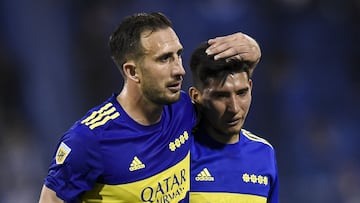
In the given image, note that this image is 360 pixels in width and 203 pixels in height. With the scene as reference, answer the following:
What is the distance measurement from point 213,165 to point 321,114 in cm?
431

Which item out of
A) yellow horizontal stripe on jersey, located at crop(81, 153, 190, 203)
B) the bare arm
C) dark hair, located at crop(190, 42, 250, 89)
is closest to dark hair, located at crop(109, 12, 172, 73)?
dark hair, located at crop(190, 42, 250, 89)

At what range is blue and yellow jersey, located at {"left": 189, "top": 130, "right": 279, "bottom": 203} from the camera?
143 inches

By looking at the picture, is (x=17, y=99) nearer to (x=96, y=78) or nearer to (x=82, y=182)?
(x=96, y=78)

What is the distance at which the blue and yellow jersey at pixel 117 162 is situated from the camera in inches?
128

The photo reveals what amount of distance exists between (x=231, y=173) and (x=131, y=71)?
65cm

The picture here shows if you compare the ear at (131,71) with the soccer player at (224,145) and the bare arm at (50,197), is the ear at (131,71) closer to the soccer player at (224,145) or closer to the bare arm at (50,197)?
the soccer player at (224,145)

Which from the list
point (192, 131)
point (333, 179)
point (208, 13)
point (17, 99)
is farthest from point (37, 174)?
point (192, 131)

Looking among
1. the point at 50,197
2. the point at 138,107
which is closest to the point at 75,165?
the point at 50,197

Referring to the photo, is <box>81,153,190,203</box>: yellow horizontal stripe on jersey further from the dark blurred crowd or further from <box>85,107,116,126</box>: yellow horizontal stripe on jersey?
the dark blurred crowd

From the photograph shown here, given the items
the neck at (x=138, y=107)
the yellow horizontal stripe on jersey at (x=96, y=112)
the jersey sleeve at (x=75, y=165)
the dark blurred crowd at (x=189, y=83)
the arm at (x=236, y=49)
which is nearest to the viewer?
the jersey sleeve at (x=75, y=165)

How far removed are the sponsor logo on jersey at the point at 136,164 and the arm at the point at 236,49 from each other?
1.85 ft

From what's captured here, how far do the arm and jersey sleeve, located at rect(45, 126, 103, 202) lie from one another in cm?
68

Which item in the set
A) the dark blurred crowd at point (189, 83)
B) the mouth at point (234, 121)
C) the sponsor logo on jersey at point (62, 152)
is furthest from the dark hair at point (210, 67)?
the dark blurred crowd at point (189, 83)

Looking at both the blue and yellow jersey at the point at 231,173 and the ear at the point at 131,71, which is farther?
the blue and yellow jersey at the point at 231,173
